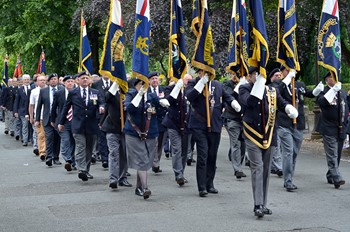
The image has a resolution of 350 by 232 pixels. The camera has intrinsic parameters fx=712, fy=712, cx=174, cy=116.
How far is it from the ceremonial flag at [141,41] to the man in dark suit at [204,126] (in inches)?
32.6

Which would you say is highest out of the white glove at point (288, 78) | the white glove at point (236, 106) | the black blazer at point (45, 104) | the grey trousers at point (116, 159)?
the white glove at point (288, 78)

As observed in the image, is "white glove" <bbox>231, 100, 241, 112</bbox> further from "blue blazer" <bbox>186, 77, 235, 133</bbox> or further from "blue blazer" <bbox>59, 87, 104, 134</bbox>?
"blue blazer" <bbox>59, 87, 104, 134</bbox>

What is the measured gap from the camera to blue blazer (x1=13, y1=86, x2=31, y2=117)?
21444mm

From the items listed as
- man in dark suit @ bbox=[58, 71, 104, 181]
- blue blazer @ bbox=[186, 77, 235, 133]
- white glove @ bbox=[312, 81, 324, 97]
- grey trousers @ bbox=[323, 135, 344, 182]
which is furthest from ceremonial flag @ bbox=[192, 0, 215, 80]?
man in dark suit @ bbox=[58, 71, 104, 181]

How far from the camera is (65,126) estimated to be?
47.2 feet

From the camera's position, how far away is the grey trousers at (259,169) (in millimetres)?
9172

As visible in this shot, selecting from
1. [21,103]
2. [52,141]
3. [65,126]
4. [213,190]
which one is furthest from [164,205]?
[21,103]

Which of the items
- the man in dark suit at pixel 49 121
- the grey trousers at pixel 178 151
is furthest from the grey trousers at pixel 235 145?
the man in dark suit at pixel 49 121

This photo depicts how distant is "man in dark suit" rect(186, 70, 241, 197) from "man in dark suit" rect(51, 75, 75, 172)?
3.83 metres

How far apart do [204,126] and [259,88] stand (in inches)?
80.1

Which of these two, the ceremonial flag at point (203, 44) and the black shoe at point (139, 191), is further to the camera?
the black shoe at point (139, 191)

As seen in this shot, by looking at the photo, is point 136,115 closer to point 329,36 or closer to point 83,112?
point 83,112

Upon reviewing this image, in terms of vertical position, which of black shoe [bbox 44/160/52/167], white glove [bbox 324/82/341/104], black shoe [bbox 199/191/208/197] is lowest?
black shoe [bbox 44/160/52/167]

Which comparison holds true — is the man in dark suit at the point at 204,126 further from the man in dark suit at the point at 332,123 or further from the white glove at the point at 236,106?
the man in dark suit at the point at 332,123
